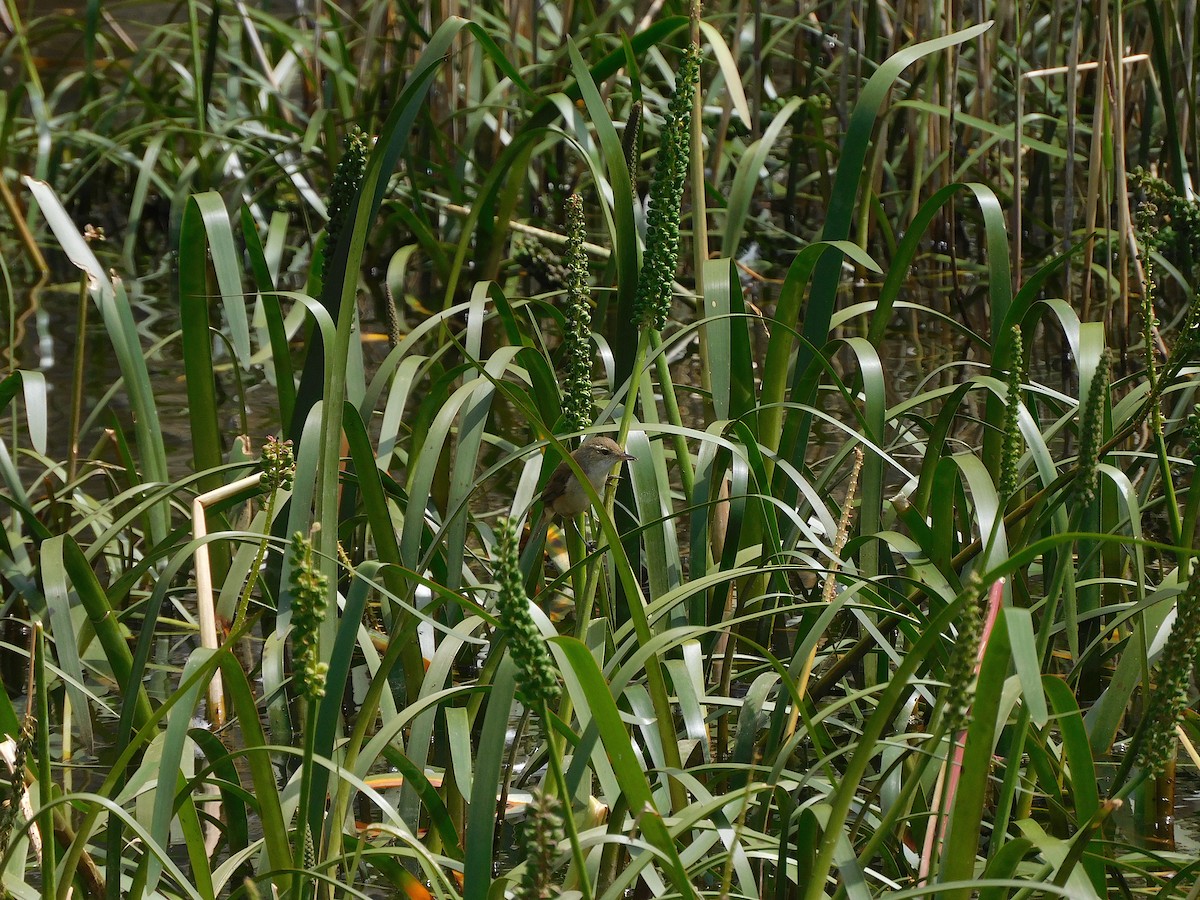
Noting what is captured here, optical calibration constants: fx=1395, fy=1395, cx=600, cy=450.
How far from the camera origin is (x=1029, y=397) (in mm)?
2482

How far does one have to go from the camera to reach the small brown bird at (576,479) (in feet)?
6.32

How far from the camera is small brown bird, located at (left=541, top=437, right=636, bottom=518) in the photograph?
1.93m

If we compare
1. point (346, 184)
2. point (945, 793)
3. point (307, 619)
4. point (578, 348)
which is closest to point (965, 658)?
point (945, 793)

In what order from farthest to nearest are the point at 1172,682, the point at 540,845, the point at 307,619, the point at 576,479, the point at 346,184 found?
the point at 346,184, the point at 576,479, the point at 1172,682, the point at 307,619, the point at 540,845

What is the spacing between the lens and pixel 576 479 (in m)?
1.92

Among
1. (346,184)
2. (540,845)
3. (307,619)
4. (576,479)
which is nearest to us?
(540,845)

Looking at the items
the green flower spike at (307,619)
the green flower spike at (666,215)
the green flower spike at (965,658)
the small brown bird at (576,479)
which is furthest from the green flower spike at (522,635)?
the small brown bird at (576,479)

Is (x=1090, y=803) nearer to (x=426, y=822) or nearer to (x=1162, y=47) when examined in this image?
(x=426, y=822)

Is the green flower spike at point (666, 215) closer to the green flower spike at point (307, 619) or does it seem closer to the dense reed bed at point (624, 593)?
the dense reed bed at point (624, 593)

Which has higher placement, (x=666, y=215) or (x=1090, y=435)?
(x=666, y=215)

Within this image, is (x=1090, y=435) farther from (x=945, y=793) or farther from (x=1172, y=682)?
(x=945, y=793)

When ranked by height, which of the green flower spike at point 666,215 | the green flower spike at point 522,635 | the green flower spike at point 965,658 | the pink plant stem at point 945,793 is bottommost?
the pink plant stem at point 945,793

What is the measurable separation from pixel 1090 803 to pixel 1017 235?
84.3 inches

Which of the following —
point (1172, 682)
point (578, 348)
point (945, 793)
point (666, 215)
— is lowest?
point (945, 793)
